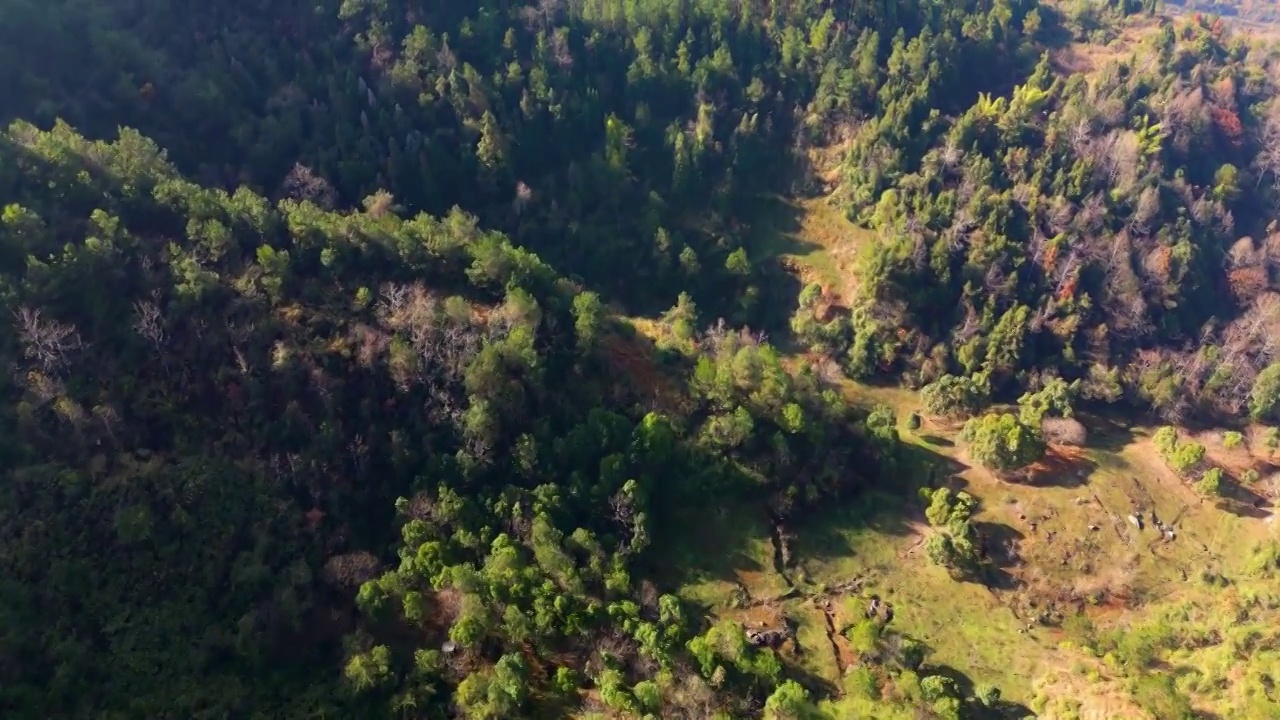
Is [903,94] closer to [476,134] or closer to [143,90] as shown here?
[476,134]

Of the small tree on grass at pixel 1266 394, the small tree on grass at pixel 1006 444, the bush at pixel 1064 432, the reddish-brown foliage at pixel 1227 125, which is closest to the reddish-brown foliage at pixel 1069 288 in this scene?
the bush at pixel 1064 432

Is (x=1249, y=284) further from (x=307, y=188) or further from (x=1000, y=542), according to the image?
(x=307, y=188)

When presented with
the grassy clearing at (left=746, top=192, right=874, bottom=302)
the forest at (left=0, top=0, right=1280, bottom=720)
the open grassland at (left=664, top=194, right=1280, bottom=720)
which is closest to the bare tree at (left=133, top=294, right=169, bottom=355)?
the forest at (left=0, top=0, right=1280, bottom=720)

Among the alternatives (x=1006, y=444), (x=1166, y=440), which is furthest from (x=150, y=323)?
(x=1166, y=440)

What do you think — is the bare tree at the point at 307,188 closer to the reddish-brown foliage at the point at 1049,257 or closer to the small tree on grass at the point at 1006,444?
the small tree on grass at the point at 1006,444

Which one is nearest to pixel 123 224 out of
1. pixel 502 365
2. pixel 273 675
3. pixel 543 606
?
pixel 502 365

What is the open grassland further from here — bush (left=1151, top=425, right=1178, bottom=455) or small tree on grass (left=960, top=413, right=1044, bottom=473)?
small tree on grass (left=960, top=413, right=1044, bottom=473)
